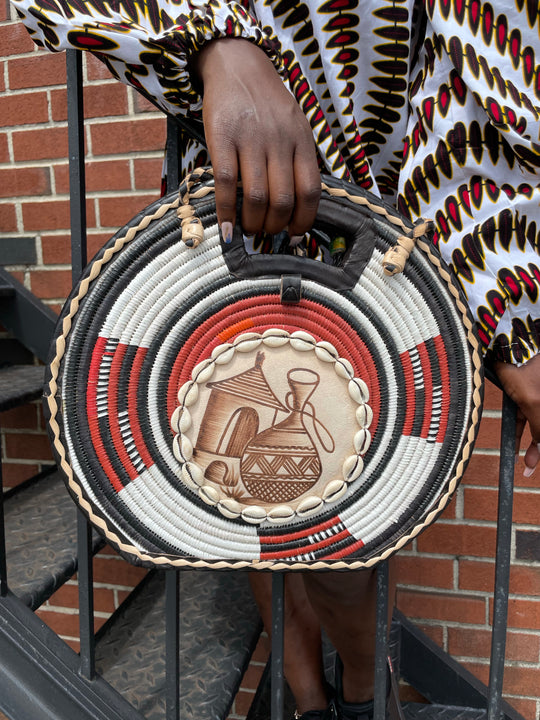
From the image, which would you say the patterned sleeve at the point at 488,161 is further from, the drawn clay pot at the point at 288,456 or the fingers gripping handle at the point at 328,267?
the drawn clay pot at the point at 288,456

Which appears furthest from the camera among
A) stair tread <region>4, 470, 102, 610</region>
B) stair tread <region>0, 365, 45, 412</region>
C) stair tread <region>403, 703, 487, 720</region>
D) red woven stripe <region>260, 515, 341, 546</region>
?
stair tread <region>403, 703, 487, 720</region>

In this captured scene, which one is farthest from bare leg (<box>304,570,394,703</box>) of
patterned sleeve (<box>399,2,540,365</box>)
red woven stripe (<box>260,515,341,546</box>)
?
patterned sleeve (<box>399,2,540,365</box>)

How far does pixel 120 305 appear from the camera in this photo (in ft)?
1.72

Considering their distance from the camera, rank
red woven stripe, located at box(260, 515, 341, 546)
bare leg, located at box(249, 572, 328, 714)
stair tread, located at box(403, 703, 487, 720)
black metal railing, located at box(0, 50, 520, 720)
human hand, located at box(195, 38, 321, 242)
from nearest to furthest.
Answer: human hand, located at box(195, 38, 321, 242)
red woven stripe, located at box(260, 515, 341, 546)
black metal railing, located at box(0, 50, 520, 720)
bare leg, located at box(249, 572, 328, 714)
stair tread, located at box(403, 703, 487, 720)

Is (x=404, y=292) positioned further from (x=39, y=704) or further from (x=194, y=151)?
(x=39, y=704)

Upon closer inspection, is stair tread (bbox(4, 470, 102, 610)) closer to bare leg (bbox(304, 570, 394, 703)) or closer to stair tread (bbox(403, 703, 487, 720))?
bare leg (bbox(304, 570, 394, 703))

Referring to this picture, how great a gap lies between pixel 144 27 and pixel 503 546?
0.77m

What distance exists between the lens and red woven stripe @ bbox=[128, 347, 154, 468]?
1.74 feet

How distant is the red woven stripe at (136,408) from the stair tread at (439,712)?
47.5 inches

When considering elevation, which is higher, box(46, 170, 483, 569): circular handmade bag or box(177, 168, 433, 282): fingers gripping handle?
box(177, 168, 433, 282): fingers gripping handle

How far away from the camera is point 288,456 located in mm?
532

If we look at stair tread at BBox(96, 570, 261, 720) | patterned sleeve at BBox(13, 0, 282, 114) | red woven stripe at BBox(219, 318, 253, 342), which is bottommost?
stair tread at BBox(96, 570, 261, 720)

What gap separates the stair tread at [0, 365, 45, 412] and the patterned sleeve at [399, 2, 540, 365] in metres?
0.92

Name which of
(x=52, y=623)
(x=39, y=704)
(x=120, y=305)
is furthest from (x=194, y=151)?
(x=52, y=623)
